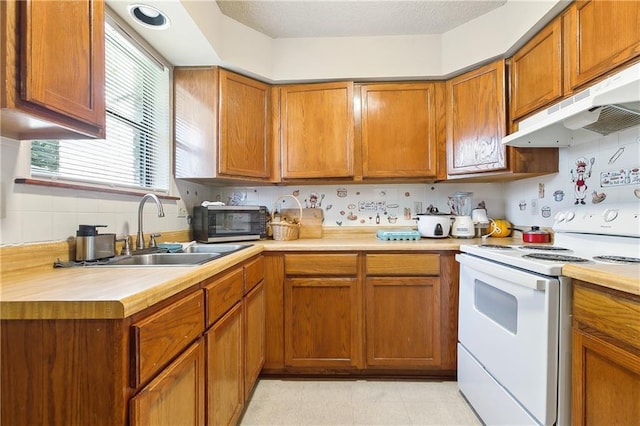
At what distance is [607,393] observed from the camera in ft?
2.95

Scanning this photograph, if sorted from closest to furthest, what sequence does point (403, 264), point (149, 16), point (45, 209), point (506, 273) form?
point (45, 209) → point (506, 273) → point (149, 16) → point (403, 264)

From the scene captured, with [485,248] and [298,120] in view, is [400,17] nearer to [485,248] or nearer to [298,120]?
[298,120]

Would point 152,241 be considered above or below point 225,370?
above

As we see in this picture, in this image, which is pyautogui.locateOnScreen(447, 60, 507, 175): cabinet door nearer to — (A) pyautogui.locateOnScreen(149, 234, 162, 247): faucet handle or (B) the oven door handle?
(B) the oven door handle

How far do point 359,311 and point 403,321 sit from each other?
29 centimetres

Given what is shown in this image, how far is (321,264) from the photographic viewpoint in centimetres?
192

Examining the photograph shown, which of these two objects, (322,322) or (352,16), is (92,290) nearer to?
(322,322)

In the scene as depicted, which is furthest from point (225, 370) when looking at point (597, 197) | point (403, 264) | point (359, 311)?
point (597, 197)

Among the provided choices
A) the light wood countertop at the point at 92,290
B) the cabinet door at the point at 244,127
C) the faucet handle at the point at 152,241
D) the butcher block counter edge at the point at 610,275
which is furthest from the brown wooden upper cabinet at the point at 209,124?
the butcher block counter edge at the point at 610,275

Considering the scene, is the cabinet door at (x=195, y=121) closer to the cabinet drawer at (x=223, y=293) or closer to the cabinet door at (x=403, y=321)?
the cabinet drawer at (x=223, y=293)

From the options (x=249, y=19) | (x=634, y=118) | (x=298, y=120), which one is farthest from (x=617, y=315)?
(x=249, y=19)

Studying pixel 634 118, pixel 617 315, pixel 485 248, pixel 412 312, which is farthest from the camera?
pixel 412 312

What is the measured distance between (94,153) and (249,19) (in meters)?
1.33

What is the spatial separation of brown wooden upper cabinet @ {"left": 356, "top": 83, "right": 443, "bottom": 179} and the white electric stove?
743 mm
